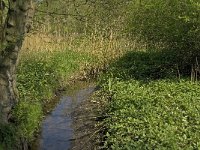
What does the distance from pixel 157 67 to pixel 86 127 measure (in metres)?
3.99

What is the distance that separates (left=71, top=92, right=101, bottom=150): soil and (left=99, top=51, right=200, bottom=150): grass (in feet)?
1.06

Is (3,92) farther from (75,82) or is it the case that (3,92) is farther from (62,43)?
(62,43)

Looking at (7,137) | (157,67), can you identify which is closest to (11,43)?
(7,137)

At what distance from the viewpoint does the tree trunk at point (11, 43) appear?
306 inches

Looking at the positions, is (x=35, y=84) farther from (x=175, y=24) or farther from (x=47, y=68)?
(x=175, y=24)

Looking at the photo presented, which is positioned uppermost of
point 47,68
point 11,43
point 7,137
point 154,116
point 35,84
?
point 11,43

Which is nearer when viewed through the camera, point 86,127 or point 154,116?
point 154,116

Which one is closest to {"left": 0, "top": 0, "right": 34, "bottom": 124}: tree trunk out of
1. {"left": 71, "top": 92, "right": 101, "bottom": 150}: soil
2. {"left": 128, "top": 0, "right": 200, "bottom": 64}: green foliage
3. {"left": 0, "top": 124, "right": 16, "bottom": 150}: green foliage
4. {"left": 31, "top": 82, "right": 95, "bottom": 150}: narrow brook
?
{"left": 0, "top": 124, "right": 16, "bottom": 150}: green foliage

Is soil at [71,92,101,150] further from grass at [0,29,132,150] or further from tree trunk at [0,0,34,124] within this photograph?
tree trunk at [0,0,34,124]

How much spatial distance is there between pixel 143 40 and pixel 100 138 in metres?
8.13

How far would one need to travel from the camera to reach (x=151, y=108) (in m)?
7.57

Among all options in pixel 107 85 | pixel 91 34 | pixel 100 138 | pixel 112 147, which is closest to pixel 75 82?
pixel 91 34

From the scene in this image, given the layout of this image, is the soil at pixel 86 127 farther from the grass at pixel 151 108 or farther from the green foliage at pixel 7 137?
the green foliage at pixel 7 137

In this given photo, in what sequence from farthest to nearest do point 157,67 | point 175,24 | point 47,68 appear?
point 47,68 < point 157,67 < point 175,24
